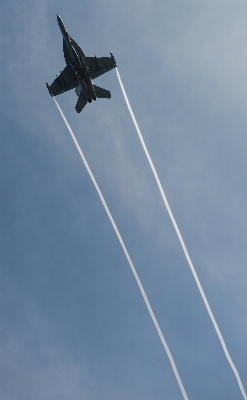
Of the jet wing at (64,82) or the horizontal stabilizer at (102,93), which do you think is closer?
the jet wing at (64,82)

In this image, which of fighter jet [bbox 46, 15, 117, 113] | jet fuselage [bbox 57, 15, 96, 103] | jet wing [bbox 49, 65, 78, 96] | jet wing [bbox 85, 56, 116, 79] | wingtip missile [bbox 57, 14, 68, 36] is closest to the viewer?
jet fuselage [bbox 57, 15, 96, 103]

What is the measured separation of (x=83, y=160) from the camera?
6862 cm

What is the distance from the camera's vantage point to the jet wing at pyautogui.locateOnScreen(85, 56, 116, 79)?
222 ft

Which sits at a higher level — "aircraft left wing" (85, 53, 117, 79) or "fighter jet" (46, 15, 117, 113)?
"aircraft left wing" (85, 53, 117, 79)

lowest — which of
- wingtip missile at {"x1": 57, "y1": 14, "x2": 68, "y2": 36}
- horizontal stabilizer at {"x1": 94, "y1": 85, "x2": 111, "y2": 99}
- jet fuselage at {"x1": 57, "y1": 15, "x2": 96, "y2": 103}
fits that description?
jet fuselage at {"x1": 57, "y1": 15, "x2": 96, "y2": 103}

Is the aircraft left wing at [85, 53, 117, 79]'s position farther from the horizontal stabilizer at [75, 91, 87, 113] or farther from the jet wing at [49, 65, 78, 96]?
the horizontal stabilizer at [75, 91, 87, 113]

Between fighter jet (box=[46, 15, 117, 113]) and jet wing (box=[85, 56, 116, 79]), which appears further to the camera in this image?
jet wing (box=[85, 56, 116, 79])

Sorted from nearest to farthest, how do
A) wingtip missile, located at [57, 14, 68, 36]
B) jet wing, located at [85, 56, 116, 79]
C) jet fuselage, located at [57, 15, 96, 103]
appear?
jet fuselage, located at [57, 15, 96, 103] < wingtip missile, located at [57, 14, 68, 36] < jet wing, located at [85, 56, 116, 79]

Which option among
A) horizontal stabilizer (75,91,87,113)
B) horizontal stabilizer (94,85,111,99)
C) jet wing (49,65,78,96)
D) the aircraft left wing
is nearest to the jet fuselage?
jet wing (49,65,78,96)

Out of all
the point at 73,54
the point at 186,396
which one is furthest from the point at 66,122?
the point at 186,396

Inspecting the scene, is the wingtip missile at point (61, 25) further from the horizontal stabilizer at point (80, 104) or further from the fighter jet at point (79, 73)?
the horizontal stabilizer at point (80, 104)

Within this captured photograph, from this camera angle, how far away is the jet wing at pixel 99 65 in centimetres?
6781

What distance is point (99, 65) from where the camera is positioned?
6831cm

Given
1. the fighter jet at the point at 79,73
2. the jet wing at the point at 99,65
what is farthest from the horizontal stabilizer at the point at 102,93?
the jet wing at the point at 99,65
